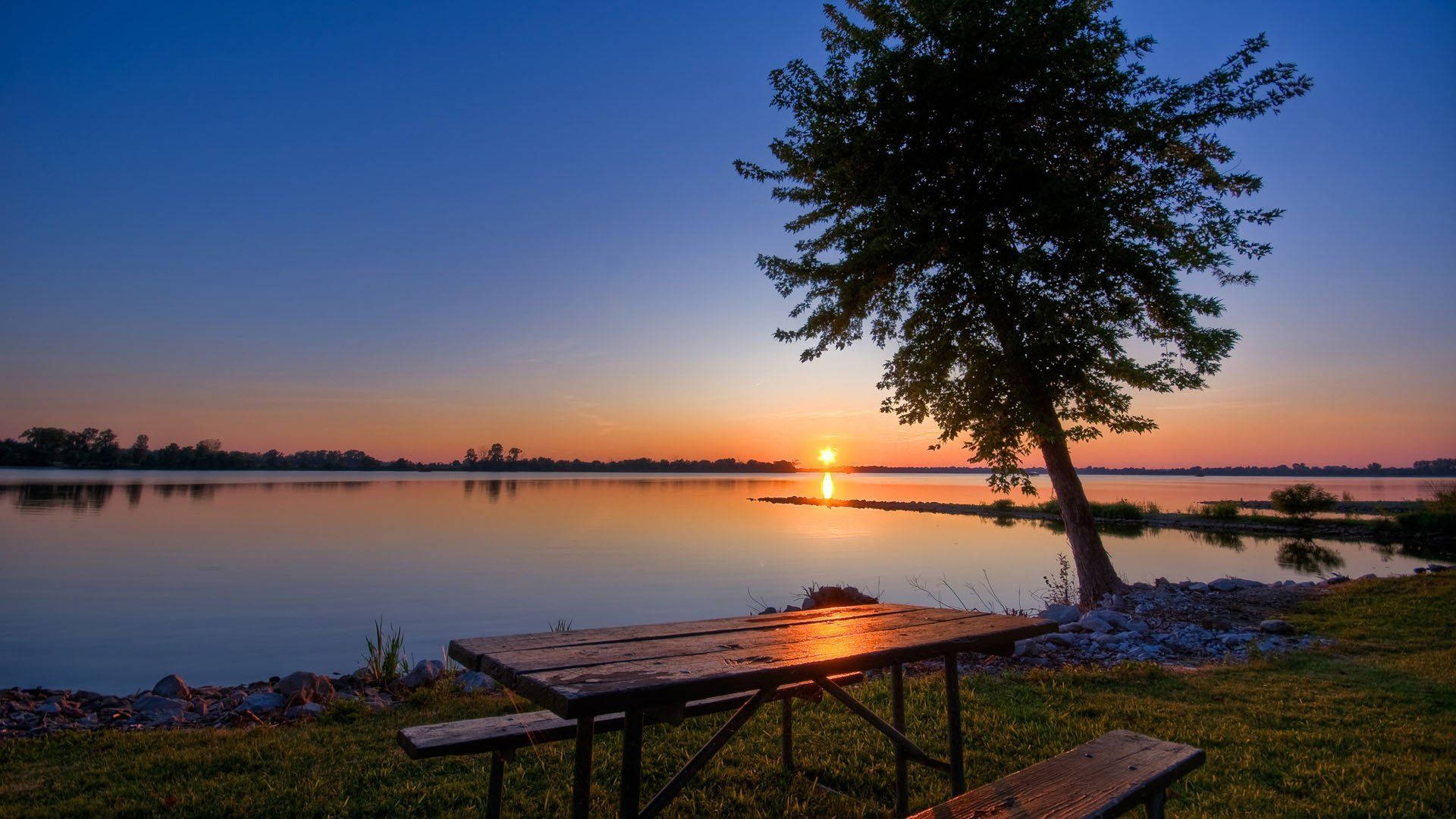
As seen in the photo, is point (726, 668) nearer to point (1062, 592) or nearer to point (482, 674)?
point (482, 674)

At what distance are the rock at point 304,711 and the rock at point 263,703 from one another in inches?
10.0

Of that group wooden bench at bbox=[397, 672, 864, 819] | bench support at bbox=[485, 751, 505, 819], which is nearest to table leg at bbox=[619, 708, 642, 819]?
wooden bench at bbox=[397, 672, 864, 819]

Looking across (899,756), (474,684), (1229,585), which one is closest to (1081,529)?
(1229,585)

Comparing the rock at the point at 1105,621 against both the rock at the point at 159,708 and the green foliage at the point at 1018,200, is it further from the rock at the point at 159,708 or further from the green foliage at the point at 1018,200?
the rock at the point at 159,708

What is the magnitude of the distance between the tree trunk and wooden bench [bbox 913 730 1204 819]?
8.69 m

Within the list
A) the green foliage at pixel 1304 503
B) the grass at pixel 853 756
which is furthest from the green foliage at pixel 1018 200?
the green foliage at pixel 1304 503

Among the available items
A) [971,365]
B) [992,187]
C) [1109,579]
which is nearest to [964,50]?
[992,187]

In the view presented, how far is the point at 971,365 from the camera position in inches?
428

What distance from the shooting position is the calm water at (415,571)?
10961 millimetres

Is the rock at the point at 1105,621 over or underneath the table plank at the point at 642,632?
underneath

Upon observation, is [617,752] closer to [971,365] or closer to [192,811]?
[192,811]

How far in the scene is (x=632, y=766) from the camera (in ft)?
7.60

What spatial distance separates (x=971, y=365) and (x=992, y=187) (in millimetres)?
2824

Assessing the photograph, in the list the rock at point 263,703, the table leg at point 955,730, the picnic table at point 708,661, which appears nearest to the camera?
the picnic table at point 708,661
